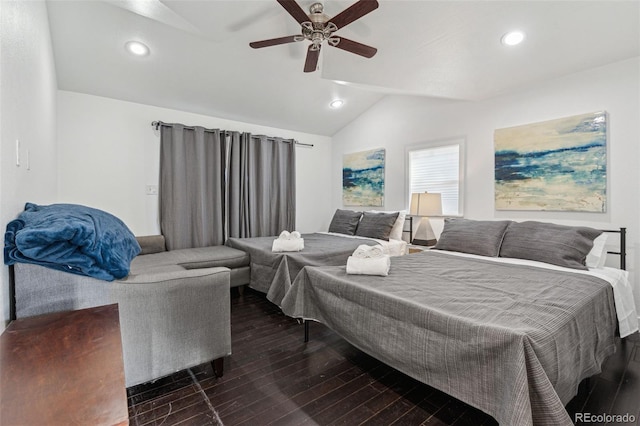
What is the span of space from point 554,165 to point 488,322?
239 cm

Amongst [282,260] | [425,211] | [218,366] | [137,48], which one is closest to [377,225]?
[425,211]

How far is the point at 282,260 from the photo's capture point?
2979 mm

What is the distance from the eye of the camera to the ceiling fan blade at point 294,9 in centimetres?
197

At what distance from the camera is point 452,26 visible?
97.9 inches

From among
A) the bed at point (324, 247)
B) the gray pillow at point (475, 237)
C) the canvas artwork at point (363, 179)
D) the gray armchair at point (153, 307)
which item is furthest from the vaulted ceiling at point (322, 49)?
the gray armchair at point (153, 307)

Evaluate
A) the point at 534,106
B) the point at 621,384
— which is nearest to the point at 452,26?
the point at 534,106

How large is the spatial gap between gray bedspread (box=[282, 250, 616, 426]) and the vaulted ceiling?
6.38 feet

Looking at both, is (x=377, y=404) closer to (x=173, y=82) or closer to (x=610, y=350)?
(x=610, y=350)

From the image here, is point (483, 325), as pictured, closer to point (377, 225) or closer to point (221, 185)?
point (377, 225)

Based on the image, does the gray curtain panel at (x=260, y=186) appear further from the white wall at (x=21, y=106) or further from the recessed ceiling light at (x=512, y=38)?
the recessed ceiling light at (x=512, y=38)

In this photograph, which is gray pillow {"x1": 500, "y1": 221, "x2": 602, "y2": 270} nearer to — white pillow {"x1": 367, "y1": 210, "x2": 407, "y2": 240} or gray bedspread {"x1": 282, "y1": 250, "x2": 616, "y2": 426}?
gray bedspread {"x1": 282, "y1": 250, "x2": 616, "y2": 426}

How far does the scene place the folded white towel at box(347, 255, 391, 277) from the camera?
2.10 metres

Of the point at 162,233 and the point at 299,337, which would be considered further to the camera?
the point at 162,233

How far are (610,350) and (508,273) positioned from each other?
68 centimetres
